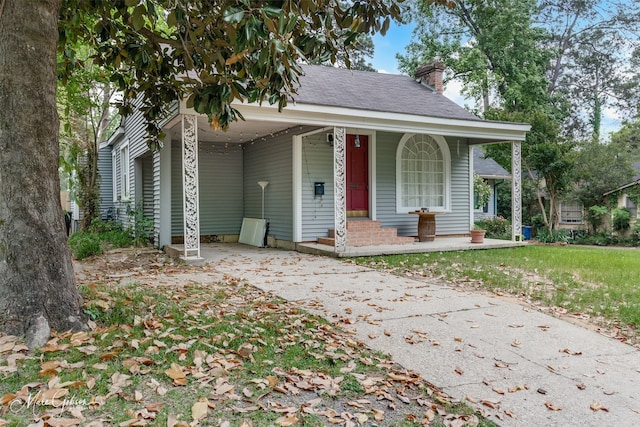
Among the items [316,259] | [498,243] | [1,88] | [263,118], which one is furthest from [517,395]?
[498,243]

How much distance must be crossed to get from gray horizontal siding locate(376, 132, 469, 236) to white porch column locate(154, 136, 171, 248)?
15.9ft

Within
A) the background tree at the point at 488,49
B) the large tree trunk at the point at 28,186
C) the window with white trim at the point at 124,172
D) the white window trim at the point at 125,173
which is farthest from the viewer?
the background tree at the point at 488,49

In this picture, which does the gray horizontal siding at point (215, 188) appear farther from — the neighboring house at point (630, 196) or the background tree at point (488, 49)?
the neighboring house at point (630, 196)

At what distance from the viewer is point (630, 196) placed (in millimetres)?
16766

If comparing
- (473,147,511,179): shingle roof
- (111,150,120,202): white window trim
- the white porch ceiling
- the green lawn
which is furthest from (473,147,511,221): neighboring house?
(111,150,120,202): white window trim

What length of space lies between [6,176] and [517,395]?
386 centimetres

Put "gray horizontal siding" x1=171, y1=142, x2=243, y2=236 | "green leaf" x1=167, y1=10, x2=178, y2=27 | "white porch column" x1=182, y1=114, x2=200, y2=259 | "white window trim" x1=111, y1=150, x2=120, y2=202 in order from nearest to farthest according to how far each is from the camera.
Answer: "green leaf" x1=167, y1=10, x2=178, y2=27
"white porch column" x1=182, y1=114, x2=200, y2=259
"gray horizontal siding" x1=171, y1=142, x2=243, y2=236
"white window trim" x1=111, y1=150, x2=120, y2=202

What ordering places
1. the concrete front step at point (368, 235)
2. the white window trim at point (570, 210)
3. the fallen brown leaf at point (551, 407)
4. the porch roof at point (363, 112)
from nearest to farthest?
the fallen brown leaf at point (551, 407) < the porch roof at point (363, 112) < the concrete front step at point (368, 235) < the white window trim at point (570, 210)

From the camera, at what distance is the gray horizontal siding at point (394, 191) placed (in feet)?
36.6

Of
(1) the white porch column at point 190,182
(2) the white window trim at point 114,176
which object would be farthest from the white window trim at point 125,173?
(1) the white porch column at point 190,182

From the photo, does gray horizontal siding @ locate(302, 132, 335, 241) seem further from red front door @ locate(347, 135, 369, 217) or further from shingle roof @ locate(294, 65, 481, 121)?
shingle roof @ locate(294, 65, 481, 121)

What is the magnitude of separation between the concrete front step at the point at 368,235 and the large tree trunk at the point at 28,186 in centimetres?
698

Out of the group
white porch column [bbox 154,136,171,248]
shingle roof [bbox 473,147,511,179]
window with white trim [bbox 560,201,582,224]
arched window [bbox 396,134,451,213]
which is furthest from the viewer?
window with white trim [bbox 560,201,582,224]

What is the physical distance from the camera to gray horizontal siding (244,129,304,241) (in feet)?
34.4
